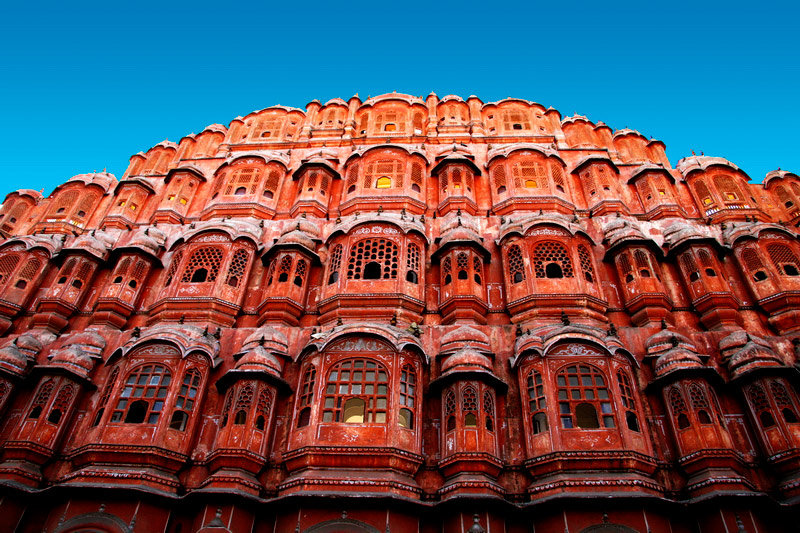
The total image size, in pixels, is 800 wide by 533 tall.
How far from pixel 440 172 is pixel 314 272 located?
7.73 metres

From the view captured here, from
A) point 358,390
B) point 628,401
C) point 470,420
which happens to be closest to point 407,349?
point 358,390

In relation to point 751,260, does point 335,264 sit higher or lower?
lower

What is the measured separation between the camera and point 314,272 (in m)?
19.7

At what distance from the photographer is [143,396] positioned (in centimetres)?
1505

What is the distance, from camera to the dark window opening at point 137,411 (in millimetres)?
15016

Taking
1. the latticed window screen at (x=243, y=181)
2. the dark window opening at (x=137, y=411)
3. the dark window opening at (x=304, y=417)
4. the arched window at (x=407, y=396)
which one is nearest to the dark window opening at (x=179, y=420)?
the dark window opening at (x=137, y=411)

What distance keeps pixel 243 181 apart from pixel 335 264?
7.75 m

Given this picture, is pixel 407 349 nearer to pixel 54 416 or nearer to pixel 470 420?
pixel 470 420

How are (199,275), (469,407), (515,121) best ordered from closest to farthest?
(469,407) < (199,275) < (515,121)

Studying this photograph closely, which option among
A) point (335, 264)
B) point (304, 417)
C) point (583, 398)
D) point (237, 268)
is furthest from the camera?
point (237, 268)

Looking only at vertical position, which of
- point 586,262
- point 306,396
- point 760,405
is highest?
point 586,262

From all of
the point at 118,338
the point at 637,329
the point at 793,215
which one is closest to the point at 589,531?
the point at 637,329

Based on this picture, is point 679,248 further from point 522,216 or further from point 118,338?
point 118,338

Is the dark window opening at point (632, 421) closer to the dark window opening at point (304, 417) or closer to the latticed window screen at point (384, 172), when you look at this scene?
the dark window opening at point (304, 417)
